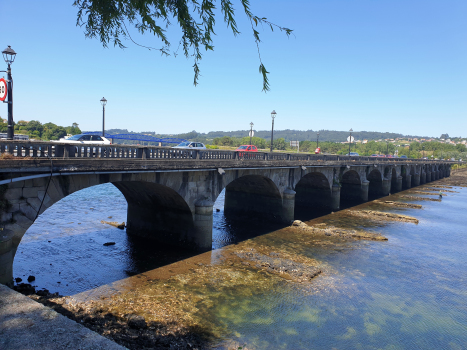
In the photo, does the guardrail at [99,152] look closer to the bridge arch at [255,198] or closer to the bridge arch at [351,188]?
the bridge arch at [255,198]

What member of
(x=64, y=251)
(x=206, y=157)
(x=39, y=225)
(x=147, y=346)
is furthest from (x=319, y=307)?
(x=39, y=225)

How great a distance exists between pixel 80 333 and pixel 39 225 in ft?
67.7

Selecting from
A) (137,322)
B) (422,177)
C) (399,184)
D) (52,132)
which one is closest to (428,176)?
(422,177)

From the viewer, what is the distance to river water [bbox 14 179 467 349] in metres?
11.2

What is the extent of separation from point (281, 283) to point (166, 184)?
23.4 ft

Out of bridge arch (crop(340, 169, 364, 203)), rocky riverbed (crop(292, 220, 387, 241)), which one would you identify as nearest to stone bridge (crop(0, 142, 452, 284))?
rocky riverbed (crop(292, 220, 387, 241))

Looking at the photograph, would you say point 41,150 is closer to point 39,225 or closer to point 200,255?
point 200,255

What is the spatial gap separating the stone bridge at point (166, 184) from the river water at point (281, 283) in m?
1.87

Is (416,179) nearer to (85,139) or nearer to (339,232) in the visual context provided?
(339,232)

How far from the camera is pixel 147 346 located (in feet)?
30.9

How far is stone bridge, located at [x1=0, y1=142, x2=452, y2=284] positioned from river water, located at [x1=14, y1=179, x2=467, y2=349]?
73.7 inches

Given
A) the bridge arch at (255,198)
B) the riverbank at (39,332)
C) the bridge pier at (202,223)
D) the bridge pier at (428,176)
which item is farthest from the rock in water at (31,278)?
the bridge pier at (428,176)

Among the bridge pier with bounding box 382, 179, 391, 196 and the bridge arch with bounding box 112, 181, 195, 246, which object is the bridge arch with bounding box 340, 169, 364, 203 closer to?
the bridge pier with bounding box 382, 179, 391, 196

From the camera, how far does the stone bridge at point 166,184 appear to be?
10367mm
